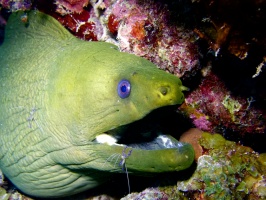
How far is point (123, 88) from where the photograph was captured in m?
2.51

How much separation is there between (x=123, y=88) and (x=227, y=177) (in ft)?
5.09

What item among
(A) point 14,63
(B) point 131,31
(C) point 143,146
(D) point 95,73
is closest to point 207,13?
(B) point 131,31

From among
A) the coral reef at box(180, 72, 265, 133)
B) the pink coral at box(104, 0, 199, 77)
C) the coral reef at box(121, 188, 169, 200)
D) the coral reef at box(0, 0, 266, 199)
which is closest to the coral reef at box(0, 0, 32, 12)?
the coral reef at box(0, 0, 266, 199)

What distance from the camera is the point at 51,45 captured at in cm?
371

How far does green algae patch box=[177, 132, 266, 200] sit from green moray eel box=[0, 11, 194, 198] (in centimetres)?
50

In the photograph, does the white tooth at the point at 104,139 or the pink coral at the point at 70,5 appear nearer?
Answer: the white tooth at the point at 104,139

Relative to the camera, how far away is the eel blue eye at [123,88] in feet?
8.18

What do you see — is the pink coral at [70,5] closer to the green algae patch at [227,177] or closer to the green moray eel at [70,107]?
the green moray eel at [70,107]

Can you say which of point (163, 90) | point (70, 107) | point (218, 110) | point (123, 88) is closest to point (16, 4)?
point (70, 107)

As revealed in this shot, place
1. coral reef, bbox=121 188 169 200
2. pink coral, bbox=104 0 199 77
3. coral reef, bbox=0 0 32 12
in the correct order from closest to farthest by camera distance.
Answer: coral reef, bbox=121 188 169 200 < pink coral, bbox=104 0 199 77 < coral reef, bbox=0 0 32 12

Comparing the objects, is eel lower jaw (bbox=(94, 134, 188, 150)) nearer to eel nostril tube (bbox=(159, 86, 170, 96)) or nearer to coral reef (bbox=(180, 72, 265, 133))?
eel nostril tube (bbox=(159, 86, 170, 96))

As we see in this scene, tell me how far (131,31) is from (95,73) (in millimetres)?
845

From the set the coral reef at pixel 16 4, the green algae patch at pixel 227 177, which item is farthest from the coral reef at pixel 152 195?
the coral reef at pixel 16 4

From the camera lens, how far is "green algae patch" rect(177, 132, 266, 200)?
2902 millimetres
